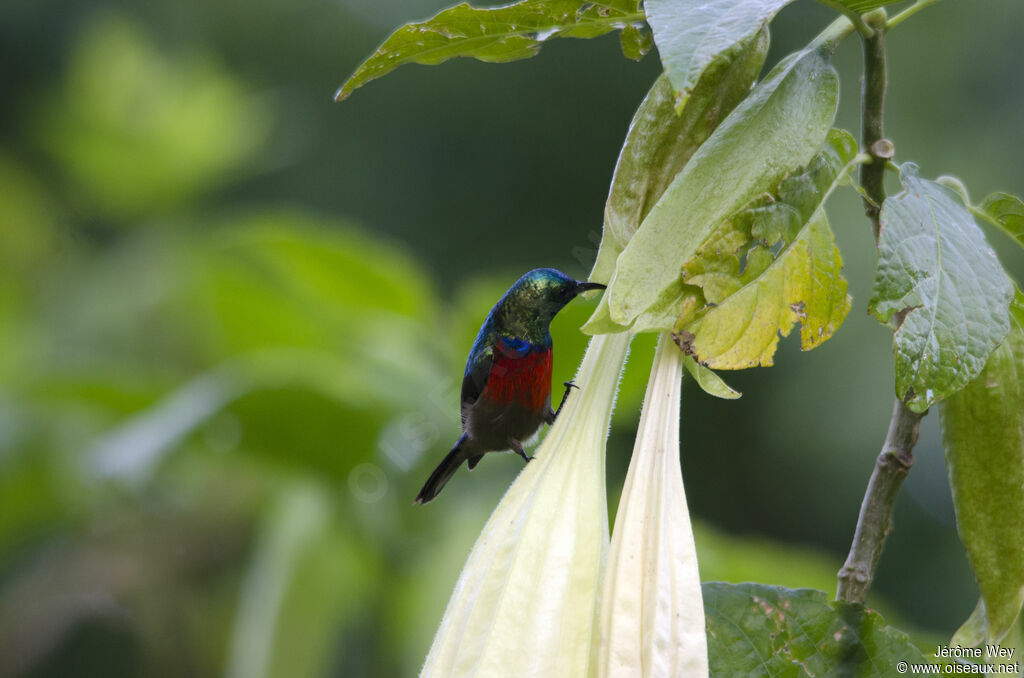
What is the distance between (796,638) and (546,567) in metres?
0.13

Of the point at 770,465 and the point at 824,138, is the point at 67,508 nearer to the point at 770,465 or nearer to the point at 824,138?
the point at 824,138

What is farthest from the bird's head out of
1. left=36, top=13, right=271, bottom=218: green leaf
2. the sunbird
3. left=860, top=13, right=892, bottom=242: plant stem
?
left=36, top=13, right=271, bottom=218: green leaf

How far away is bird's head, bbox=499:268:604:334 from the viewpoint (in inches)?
13.5

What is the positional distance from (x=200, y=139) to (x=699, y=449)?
1.44 metres

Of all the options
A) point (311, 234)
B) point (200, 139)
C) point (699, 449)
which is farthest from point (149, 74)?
point (699, 449)

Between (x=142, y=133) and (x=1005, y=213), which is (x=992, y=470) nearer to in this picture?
(x=1005, y=213)

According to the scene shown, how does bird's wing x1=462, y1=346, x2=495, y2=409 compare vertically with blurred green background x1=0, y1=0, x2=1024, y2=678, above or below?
above

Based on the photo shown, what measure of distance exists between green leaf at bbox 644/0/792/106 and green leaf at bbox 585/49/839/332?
3cm

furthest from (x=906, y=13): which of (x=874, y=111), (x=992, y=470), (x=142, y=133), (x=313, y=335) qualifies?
(x=142, y=133)

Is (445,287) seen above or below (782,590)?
below

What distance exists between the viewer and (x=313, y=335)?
1.07 meters

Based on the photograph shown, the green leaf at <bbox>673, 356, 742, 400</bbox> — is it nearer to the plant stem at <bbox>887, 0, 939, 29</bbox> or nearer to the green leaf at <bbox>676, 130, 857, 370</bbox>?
the green leaf at <bbox>676, 130, 857, 370</bbox>

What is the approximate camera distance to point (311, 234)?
0.95m

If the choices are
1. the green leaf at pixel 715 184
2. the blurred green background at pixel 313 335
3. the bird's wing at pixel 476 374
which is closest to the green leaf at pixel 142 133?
the blurred green background at pixel 313 335
